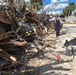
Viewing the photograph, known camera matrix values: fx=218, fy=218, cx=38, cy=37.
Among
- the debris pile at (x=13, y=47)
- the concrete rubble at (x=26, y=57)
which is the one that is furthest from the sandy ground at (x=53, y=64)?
the debris pile at (x=13, y=47)

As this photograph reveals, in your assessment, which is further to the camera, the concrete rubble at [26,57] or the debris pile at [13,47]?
the debris pile at [13,47]

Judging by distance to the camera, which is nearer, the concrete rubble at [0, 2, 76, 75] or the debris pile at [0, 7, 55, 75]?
the concrete rubble at [0, 2, 76, 75]

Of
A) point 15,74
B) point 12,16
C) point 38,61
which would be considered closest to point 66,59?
point 38,61

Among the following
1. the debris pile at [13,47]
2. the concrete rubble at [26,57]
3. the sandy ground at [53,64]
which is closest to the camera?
the sandy ground at [53,64]

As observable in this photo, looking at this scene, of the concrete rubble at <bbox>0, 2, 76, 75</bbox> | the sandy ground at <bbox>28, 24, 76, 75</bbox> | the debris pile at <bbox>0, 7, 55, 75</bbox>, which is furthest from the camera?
the debris pile at <bbox>0, 7, 55, 75</bbox>

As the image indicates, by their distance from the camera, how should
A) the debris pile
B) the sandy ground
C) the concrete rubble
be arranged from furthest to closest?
the debris pile, the concrete rubble, the sandy ground

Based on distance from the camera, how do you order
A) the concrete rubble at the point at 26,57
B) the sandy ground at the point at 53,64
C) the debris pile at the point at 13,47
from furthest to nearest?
the debris pile at the point at 13,47, the concrete rubble at the point at 26,57, the sandy ground at the point at 53,64

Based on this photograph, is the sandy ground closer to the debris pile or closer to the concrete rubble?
the concrete rubble

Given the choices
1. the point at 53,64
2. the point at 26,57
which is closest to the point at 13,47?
the point at 26,57

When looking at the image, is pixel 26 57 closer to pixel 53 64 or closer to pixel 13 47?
pixel 13 47

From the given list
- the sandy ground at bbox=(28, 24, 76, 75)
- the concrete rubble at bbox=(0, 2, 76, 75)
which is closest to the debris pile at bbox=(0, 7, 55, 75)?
the concrete rubble at bbox=(0, 2, 76, 75)

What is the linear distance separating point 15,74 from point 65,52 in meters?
3.44

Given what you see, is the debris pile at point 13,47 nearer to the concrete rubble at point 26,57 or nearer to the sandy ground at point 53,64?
the concrete rubble at point 26,57

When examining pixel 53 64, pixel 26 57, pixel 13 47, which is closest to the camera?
pixel 53 64
